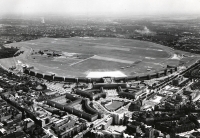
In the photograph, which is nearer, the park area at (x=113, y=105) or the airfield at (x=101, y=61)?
the park area at (x=113, y=105)

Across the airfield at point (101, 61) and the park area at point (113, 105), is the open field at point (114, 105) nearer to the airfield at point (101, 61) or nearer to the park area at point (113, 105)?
the park area at point (113, 105)

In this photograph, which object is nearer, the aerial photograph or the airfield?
the aerial photograph

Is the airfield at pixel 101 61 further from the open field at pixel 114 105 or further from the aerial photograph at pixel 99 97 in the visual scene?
the open field at pixel 114 105

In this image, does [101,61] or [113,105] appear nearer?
[113,105]

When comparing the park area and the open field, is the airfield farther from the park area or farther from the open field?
the open field

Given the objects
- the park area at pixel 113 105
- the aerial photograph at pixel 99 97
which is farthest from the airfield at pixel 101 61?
the park area at pixel 113 105

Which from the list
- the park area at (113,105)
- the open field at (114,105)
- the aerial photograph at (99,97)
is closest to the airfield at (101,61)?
the aerial photograph at (99,97)

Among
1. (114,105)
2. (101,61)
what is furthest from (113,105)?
(101,61)

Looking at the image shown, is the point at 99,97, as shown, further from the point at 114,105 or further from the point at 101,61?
the point at 101,61

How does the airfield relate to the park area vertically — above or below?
above

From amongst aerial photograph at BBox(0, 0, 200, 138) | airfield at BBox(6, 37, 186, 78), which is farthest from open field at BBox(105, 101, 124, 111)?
airfield at BBox(6, 37, 186, 78)

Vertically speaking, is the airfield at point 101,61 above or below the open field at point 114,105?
above

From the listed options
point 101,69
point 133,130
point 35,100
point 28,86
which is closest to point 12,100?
point 35,100
